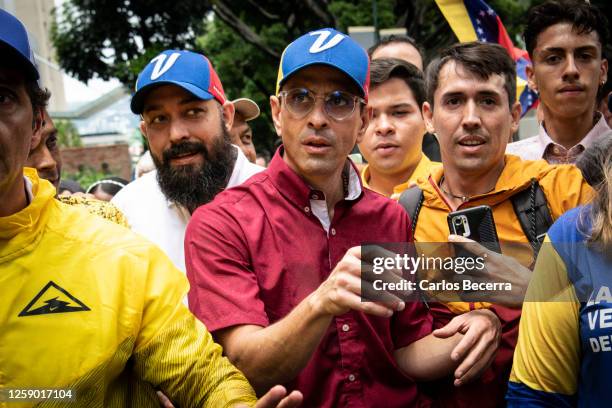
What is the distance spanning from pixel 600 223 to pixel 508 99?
1.19 metres

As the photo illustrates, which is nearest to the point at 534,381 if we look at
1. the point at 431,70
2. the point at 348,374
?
the point at 348,374

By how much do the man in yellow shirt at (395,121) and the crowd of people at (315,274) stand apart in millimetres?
604

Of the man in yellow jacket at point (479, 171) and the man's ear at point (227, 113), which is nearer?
the man in yellow jacket at point (479, 171)

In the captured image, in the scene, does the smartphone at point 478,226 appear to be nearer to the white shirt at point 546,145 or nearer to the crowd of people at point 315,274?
the crowd of people at point 315,274

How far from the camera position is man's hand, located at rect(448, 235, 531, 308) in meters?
2.27

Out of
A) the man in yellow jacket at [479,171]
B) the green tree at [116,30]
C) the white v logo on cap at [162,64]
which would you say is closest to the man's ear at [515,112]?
the man in yellow jacket at [479,171]

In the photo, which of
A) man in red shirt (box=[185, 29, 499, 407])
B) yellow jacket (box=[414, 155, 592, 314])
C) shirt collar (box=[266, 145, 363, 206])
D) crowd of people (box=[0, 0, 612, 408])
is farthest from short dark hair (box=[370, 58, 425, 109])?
shirt collar (box=[266, 145, 363, 206])

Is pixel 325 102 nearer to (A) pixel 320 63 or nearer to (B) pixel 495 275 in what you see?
(A) pixel 320 63

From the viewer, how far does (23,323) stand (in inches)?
76.0

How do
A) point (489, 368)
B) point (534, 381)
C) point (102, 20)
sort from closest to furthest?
point (534, 381) < point (489, 368) < point (102, 20)

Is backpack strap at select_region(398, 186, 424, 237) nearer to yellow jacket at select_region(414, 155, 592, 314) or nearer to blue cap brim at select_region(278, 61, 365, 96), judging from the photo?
yellow jacket at select_region(414, 155, 592, 314)

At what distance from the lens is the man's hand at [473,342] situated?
237 cm

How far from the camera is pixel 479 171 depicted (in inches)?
118

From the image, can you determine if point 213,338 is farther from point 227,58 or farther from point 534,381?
point 227,58
